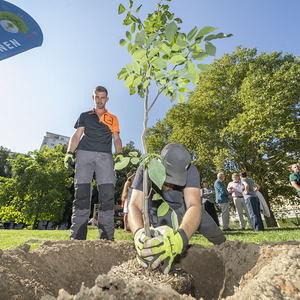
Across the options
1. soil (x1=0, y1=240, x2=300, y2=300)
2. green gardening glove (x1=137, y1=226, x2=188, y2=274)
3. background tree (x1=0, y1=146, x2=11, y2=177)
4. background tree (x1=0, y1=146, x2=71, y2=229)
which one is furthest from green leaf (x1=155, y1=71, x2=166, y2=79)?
background tree (x1=0, y1=146, x2=11, y2=177)

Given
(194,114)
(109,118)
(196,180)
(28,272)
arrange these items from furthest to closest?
(194,114), (109,118), (196,180), (28,272)

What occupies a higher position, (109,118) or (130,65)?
(109,118)

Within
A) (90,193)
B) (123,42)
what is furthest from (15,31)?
(123,42)

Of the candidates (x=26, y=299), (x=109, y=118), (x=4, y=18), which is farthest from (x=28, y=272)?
(x=4, y=18)

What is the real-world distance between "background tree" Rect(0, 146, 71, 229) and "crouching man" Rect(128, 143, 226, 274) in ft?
47.8

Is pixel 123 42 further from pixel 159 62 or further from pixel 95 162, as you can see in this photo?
pixel 95 162

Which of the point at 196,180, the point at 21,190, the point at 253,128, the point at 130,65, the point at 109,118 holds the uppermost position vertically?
the point at 253,128

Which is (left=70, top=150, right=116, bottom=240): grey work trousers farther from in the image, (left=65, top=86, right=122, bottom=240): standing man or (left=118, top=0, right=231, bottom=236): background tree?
(left=118, top=0, right=231, bottom=236): background tree

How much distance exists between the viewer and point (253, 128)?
9602 millimetres

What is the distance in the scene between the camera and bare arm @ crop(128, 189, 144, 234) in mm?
1574

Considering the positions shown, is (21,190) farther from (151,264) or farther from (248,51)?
(248,51)

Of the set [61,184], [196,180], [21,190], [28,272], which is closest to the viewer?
[28,272]

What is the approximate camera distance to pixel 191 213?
157 centimetres

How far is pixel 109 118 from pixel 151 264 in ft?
7.64
